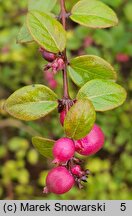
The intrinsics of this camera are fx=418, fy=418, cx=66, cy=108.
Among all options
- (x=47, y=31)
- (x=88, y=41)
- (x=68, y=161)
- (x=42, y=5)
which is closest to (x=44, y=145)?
(x=68, y=161)

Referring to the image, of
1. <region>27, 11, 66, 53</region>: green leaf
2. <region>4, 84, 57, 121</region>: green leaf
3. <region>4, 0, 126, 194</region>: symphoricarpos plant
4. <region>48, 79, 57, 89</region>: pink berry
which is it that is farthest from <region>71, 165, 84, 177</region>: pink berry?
<region>48, 79, 57, 89</region>: pink berry

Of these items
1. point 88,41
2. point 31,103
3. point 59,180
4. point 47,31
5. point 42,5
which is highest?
point 88,41

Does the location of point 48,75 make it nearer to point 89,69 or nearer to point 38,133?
point 38,133

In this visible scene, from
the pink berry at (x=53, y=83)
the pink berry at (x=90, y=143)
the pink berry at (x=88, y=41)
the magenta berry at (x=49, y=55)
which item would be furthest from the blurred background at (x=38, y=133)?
the pink berry at (x=90, y=143)

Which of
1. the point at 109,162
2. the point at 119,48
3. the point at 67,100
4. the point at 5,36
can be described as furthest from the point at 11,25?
the point at 67,100

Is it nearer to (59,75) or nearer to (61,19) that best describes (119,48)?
(59,75)

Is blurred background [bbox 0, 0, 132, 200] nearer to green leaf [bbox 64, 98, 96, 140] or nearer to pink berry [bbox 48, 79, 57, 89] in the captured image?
pink berry [bbox 48, 79, 57, 89]

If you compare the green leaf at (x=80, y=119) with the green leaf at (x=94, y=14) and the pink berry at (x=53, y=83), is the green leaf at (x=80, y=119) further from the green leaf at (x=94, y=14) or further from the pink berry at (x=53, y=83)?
the pink berry at (x=53, y=83)
